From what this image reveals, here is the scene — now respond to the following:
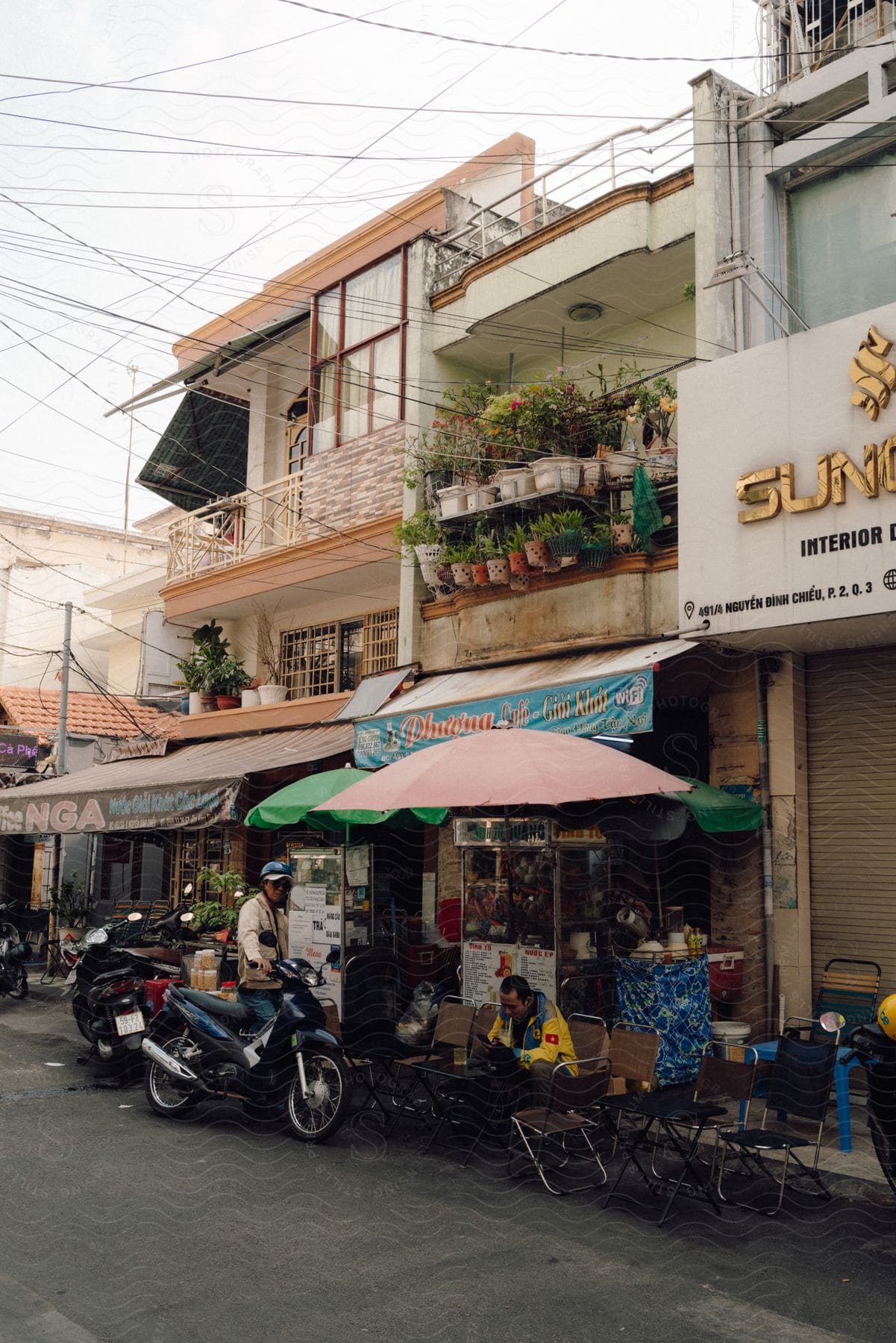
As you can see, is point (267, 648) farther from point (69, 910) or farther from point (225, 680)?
point (69, 910)

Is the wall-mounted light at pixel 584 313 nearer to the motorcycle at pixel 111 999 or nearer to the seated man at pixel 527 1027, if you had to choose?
the seated man at pixel 527 1027

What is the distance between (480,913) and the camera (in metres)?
8.89

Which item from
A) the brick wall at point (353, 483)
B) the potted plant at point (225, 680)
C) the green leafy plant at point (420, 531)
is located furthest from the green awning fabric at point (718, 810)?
the potted plant at point (225, 680)

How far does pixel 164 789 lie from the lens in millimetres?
12297

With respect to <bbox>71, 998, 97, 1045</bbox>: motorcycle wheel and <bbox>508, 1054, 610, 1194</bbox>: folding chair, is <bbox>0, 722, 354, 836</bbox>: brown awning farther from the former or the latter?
<bbox>508, 1054, 610, 1194</bbox>: folding chair

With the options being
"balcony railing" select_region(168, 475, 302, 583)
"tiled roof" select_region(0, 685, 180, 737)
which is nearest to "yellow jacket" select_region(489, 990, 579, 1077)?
"balcony railing" select_region(168, 475, 302, 583)

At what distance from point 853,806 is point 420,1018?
3890mm

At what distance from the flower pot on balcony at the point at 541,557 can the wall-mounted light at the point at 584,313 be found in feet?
9.66

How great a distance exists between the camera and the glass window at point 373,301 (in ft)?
45.7

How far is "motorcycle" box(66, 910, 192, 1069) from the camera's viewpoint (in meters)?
8.78

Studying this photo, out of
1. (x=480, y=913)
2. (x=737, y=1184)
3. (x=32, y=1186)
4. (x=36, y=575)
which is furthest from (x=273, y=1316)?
(x=36, y=575)

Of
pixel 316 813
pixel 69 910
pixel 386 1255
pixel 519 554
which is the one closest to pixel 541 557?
pixel 519 554

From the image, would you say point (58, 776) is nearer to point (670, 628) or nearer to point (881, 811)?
point (670, 628)

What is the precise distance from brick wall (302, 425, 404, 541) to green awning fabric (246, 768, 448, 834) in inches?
159
